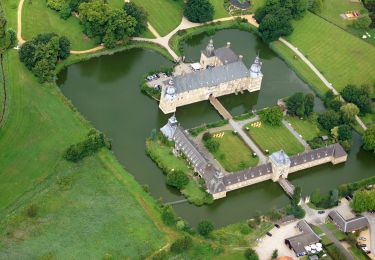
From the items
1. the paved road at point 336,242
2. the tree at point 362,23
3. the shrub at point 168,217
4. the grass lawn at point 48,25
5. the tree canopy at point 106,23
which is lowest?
the paved road at point 336,242

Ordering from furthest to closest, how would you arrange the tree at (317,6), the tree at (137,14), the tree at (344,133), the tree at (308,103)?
the tree at (317,6)
the tree at (137,14)
the tree at (308,103)
the tree at (344,133)

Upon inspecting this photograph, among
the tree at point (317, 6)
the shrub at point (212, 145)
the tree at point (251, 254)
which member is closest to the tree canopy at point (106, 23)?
the shrub at point (212, 145)

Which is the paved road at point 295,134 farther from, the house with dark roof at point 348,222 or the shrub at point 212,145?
the house with dark roof at point 348,222

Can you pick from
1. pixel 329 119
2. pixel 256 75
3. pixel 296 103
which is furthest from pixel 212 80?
pixel 329 119

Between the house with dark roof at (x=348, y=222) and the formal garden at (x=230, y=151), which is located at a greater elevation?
the formal garden at (x=230, y=151)

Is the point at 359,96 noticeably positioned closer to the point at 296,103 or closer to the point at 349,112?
the point at 349,112

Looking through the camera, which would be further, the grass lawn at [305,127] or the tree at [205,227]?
the grass lawn at [305,127]

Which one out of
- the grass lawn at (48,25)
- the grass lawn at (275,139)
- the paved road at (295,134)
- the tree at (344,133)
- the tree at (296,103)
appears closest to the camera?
the grass lawn at (275,139)
